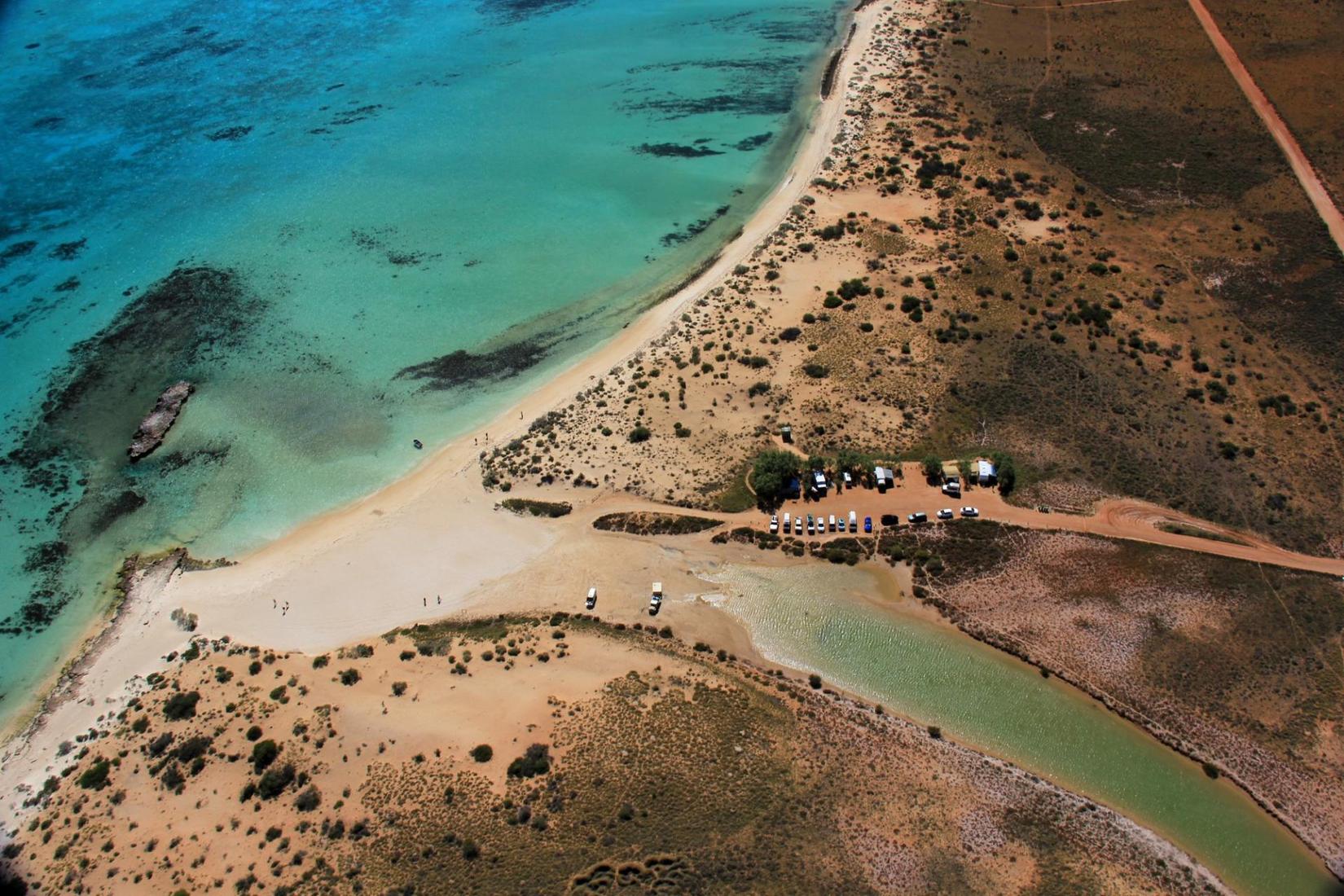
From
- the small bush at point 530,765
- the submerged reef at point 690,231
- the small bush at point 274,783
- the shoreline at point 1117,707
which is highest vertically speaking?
the submerged reef at point 690,231

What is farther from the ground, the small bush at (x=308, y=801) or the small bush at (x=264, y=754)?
the small bush at (x=264, y=754)

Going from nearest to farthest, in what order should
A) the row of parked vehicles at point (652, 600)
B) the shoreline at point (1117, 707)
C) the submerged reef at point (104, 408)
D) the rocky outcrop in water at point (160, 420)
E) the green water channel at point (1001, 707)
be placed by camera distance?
the green water channel at point (1001, 707) < the shoreline at point (1117, 707) < the row of parked vehicles at point (652, 600) < the submerged reef at point (104, 408) < the rocky outcrop in water at point (160, 420)

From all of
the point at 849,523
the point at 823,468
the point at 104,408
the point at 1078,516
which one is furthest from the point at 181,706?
the point at 1078,516

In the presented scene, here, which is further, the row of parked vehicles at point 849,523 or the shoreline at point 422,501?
the row of parked vehicles at point 849,523

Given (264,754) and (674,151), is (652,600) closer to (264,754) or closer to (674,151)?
(264,754)

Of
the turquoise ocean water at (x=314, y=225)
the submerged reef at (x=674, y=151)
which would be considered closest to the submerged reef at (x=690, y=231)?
the turquoise ocean water at (x=314, y=225)

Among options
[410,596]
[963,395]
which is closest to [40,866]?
[410,596]

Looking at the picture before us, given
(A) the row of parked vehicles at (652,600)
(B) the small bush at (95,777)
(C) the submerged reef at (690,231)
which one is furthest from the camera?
(C) the submerged reef at (690,231)

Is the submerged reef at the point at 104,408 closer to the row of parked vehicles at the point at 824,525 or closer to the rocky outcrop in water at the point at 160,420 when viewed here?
the rocky outcrop in water at the point at 160,420
